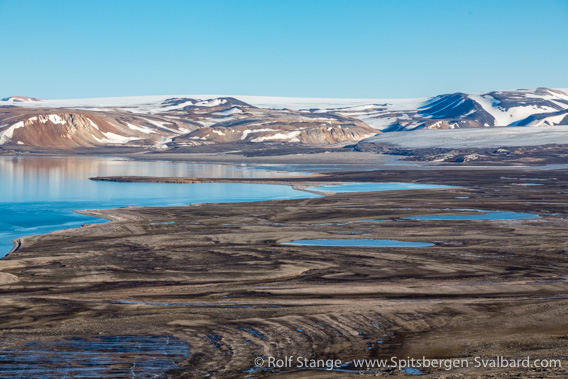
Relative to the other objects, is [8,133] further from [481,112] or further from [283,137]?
[481,112]

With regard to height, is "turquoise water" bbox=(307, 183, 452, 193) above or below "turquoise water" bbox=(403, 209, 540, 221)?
below

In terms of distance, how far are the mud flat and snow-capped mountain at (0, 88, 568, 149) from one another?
8348 centimetres

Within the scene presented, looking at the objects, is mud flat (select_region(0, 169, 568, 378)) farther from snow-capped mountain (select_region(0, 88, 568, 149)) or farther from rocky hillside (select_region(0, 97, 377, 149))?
snow-capped mountain (select_region(0, 88, 568, 149))

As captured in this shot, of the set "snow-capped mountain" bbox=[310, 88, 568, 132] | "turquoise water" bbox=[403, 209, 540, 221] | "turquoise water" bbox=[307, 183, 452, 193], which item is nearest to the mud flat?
"turquoise water" bbox=[403, 209, 540, 221]

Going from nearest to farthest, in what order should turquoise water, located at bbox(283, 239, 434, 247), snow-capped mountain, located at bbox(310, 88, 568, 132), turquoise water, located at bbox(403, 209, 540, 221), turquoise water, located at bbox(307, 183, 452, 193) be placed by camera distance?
turquoise water, located at bbox(283, 239, 434, 247), turquoise water, located at bbox(403, 209, 540, 221), turquoise water, located at bbox(307, 183, 452, 193), snow-capped mountain, located at bbox(310, 88, 568, 132)

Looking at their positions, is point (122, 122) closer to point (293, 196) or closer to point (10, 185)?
point (10, 185)

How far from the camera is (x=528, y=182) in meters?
41.3

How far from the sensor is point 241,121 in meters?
130

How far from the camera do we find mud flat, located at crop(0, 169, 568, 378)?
9.35 metres

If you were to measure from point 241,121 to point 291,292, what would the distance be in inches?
4654

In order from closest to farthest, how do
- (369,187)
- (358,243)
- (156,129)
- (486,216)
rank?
1. (358,243)
2. (486,216)
3. (369,187)
4. (156,129)

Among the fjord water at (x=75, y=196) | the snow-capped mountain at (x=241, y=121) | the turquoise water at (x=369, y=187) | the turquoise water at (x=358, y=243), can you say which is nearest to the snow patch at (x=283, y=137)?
the snow-capped mountain at (x=241, y=121)

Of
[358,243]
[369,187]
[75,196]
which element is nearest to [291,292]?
[358,243]

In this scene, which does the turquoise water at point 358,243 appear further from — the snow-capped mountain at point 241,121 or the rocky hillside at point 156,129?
the snow-capped mountain at point 241,121
